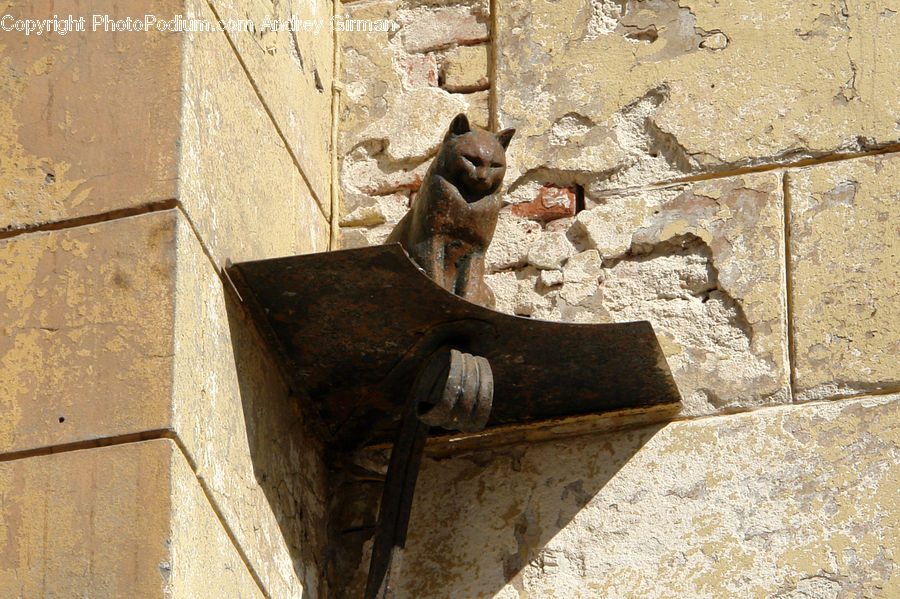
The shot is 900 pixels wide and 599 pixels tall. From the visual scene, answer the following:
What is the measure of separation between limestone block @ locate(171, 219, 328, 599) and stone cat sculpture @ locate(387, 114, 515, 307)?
1.29 feet

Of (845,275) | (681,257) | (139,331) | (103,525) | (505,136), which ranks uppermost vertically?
(505,136)

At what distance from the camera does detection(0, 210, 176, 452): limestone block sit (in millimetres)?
2641

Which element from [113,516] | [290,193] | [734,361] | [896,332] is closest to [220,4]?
[290,193]

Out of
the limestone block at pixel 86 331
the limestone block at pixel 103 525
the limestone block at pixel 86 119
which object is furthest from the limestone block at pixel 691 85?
the limestone block at pixel 103 525

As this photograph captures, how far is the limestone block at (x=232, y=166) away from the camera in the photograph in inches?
113

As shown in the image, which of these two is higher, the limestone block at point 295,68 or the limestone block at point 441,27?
the limestone block at point 441,27

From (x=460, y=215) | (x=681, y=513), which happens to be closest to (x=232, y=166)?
(x=460, y=215)

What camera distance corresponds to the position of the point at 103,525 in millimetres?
2545

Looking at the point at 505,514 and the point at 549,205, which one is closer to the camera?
the point at 505,514

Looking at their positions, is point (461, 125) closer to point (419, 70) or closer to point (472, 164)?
point (472, 164)

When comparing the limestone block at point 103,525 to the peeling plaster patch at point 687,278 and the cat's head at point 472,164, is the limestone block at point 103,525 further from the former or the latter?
the peeling plaster patch at point 687,278

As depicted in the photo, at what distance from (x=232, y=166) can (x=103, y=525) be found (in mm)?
834

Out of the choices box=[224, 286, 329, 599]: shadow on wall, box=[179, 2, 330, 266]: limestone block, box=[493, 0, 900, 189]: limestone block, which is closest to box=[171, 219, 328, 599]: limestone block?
box=[224, 286, 329, 599]: shadow on wall

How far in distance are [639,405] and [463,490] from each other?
42 centimetres
